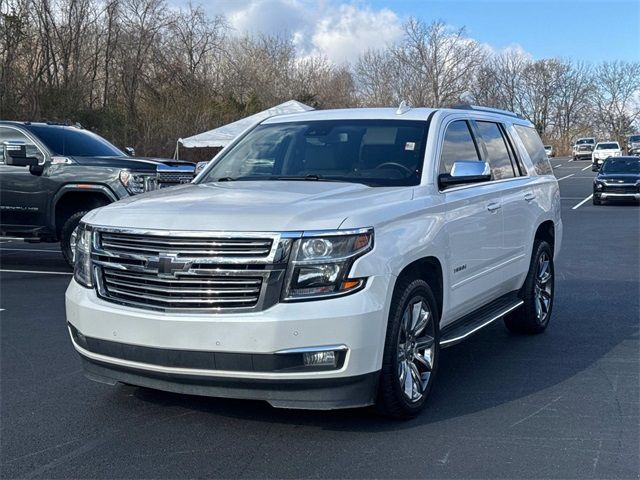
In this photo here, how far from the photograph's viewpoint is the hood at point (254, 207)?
4.21m

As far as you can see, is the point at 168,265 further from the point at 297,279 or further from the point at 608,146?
the point at 608,146

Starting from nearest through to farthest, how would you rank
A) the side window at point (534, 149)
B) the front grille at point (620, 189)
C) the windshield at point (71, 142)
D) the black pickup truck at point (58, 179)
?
the side window at point (534, 149) → the black pickup truck at point (58, 179) → the windshield at point (71, 142) → the front grille at point (620, 189)

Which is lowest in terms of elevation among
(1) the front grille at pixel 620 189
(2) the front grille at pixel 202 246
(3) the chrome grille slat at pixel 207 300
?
(1) the front grille at pixel 620 189

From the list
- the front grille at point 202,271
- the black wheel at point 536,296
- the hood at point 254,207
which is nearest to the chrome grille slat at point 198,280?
the front grille at point 202,271

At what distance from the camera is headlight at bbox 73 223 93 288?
15.3 feet

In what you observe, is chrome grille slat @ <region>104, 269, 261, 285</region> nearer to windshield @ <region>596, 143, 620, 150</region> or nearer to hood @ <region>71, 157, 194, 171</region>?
hood @ <region>71, 157, 194, 171</region>

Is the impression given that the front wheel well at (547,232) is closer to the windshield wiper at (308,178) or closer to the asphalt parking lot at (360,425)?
the asphalt parking lot at (360,425)

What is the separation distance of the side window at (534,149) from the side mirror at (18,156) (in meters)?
6.63

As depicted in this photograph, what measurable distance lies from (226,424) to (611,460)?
7.13 ft

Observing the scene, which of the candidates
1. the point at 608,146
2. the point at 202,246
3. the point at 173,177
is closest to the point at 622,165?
the point at 173,177

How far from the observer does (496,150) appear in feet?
22.3

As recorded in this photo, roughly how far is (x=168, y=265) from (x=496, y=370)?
2935 mm

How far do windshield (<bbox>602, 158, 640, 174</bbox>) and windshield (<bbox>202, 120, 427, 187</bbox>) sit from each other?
2357 cm

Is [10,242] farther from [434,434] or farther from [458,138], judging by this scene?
[434,434]
